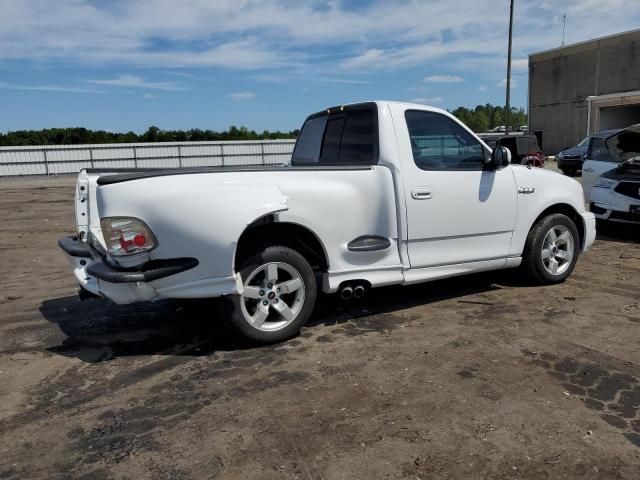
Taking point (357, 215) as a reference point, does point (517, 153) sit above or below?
above

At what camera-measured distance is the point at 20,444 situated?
312 centimetres

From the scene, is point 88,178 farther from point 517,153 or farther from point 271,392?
point 517,153

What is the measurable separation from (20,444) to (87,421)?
0.37 m

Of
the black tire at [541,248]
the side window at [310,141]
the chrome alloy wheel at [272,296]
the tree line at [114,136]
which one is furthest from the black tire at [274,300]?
the tree line at [114,136]

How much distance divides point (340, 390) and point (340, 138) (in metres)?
2.77

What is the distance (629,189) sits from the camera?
858cm

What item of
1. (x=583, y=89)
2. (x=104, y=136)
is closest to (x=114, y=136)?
(x=104, y=136)

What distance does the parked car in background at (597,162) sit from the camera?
1003cm

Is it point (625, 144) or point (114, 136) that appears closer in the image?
point (625, 144)

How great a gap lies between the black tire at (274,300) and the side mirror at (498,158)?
2185 mm

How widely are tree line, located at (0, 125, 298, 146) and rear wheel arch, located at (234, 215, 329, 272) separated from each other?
48997 millimetres

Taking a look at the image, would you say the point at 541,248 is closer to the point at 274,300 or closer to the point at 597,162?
the point at 274,300

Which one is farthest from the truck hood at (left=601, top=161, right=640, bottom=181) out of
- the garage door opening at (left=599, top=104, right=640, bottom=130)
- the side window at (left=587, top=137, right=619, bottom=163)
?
the garage door opening at (left=599, top=104, right=640, bottom=130)

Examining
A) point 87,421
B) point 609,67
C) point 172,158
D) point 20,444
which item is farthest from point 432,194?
point 609,67
